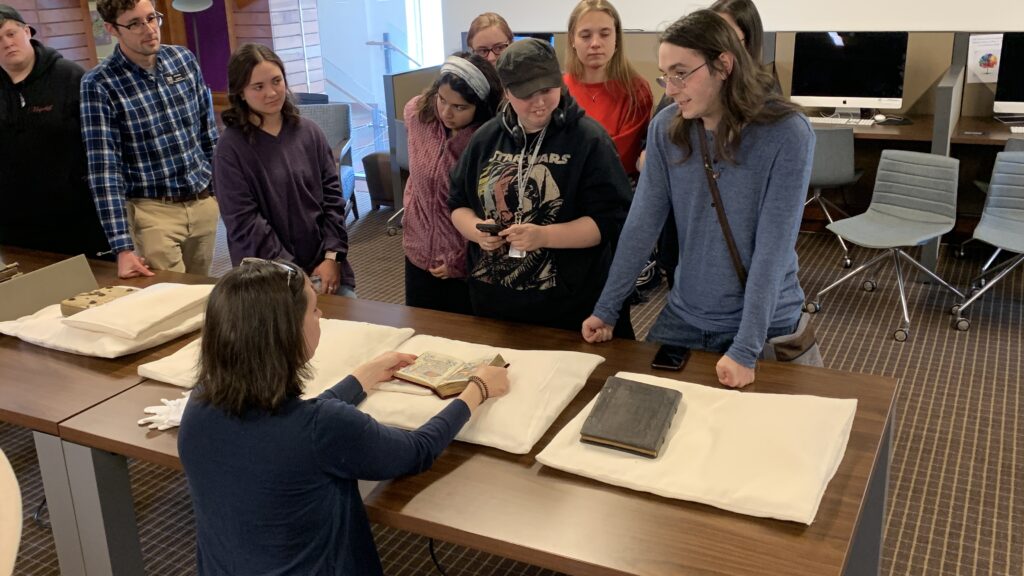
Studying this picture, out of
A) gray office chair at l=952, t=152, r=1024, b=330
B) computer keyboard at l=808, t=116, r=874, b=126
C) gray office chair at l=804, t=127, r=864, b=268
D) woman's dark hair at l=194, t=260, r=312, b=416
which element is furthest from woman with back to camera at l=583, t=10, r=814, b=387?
computer keyboard at l=808, t=116, r=874, b=126

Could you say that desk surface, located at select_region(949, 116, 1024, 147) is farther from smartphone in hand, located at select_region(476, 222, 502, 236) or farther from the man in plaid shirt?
the man in plaid shirt

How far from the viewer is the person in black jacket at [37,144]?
Answer: 302 centimetres

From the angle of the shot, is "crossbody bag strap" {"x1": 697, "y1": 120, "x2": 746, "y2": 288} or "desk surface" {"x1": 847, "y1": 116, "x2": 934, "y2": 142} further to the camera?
"desk surface" {"x1": 847, "y1": 116, "x2": 934, "y2": 142}

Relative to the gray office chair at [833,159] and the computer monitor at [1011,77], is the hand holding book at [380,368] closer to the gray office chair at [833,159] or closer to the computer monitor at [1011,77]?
the gray office chair at [833,159]

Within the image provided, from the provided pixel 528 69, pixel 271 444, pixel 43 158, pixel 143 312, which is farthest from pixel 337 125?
pixel 271 444

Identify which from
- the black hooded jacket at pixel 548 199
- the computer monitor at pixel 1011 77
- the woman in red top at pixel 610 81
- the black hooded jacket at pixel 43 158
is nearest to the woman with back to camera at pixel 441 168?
the black hooded jacket at pixel 548 199

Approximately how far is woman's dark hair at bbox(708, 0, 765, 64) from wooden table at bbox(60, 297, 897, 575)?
95 cm

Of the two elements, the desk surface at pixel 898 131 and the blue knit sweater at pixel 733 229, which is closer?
the blue knit sweater at pixel 733 229

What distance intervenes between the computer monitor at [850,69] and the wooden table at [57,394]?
4.20 meters

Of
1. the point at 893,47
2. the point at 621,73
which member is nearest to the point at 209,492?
the point at 621,73

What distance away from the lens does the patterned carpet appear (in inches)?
99.7

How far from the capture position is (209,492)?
4.84 feet

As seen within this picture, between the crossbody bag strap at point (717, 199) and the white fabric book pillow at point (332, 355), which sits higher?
the crossbody bag strap at point (717, 199)

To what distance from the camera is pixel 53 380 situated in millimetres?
2082
